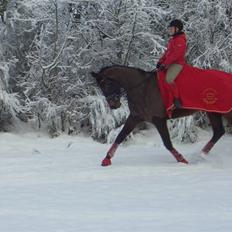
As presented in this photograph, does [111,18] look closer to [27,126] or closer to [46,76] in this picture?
[46,76]

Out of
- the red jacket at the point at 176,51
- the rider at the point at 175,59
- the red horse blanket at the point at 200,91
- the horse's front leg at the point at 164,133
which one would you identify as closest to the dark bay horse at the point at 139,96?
the horse's front leg at the point at 164,133

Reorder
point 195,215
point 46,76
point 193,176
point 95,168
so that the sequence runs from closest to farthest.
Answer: point 195,215, point 193,176, point 95,168, point 46,76

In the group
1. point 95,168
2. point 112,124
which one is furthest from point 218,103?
point 112,124

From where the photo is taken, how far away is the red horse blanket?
8.26 m

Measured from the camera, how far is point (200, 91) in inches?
325

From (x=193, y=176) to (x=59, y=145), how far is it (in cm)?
407

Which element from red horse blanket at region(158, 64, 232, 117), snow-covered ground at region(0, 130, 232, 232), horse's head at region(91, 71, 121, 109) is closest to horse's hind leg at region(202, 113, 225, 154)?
snow-covered ground at region(0, 130, 232, 232)

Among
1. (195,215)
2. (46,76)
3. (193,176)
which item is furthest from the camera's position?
(46,76)

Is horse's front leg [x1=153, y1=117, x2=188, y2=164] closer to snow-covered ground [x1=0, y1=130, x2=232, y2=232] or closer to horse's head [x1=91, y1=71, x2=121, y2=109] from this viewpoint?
snow-covered ground [x1=0, y1=130, x2=232, y2=232]

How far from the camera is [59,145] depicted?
1073 centimetres

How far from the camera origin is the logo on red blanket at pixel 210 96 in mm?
8289

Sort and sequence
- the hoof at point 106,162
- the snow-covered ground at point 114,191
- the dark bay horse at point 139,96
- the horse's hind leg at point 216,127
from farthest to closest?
1. the horse's hind leg at point 216,127
2. the dark bay horse at point 139,96
3. the hoof at point 106,162
4. the snow-covered ground at point 114,191

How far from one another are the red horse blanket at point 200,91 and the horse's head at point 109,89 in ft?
2.24

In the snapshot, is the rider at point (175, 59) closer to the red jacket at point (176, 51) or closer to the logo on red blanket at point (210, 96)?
the red jacket at point (176, 51)
